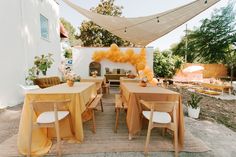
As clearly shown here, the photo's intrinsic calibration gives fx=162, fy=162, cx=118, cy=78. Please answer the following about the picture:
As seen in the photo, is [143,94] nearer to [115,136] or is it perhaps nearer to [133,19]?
[115,136]

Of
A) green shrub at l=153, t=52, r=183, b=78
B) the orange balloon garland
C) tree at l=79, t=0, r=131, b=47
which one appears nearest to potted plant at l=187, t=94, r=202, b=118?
the orange balloon garland

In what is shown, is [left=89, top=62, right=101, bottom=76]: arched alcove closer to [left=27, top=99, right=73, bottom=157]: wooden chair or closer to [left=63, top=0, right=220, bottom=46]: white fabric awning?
[left=63, top=0, right=220, bottom=46]: white fabric awning

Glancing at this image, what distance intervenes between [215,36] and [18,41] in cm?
1671

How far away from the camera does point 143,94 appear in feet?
8.82

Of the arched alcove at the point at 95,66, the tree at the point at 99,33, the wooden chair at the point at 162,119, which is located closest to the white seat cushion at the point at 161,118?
the wooden chair at the point at 162,119

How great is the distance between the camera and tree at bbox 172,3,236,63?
597 inches

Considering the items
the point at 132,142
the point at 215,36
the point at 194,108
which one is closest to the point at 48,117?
the point at 132,142

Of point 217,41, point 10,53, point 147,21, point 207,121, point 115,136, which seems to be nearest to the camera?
point 115,136

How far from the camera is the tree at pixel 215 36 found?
15.2 metres

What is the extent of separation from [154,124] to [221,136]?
1.66 metres

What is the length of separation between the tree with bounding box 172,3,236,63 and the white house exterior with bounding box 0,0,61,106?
1502cm

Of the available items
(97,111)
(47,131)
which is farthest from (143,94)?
(97,111)

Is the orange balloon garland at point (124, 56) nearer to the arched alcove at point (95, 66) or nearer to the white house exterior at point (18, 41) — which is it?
the arched alcove at point (95, 66)

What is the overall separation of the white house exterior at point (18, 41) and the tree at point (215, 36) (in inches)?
591
